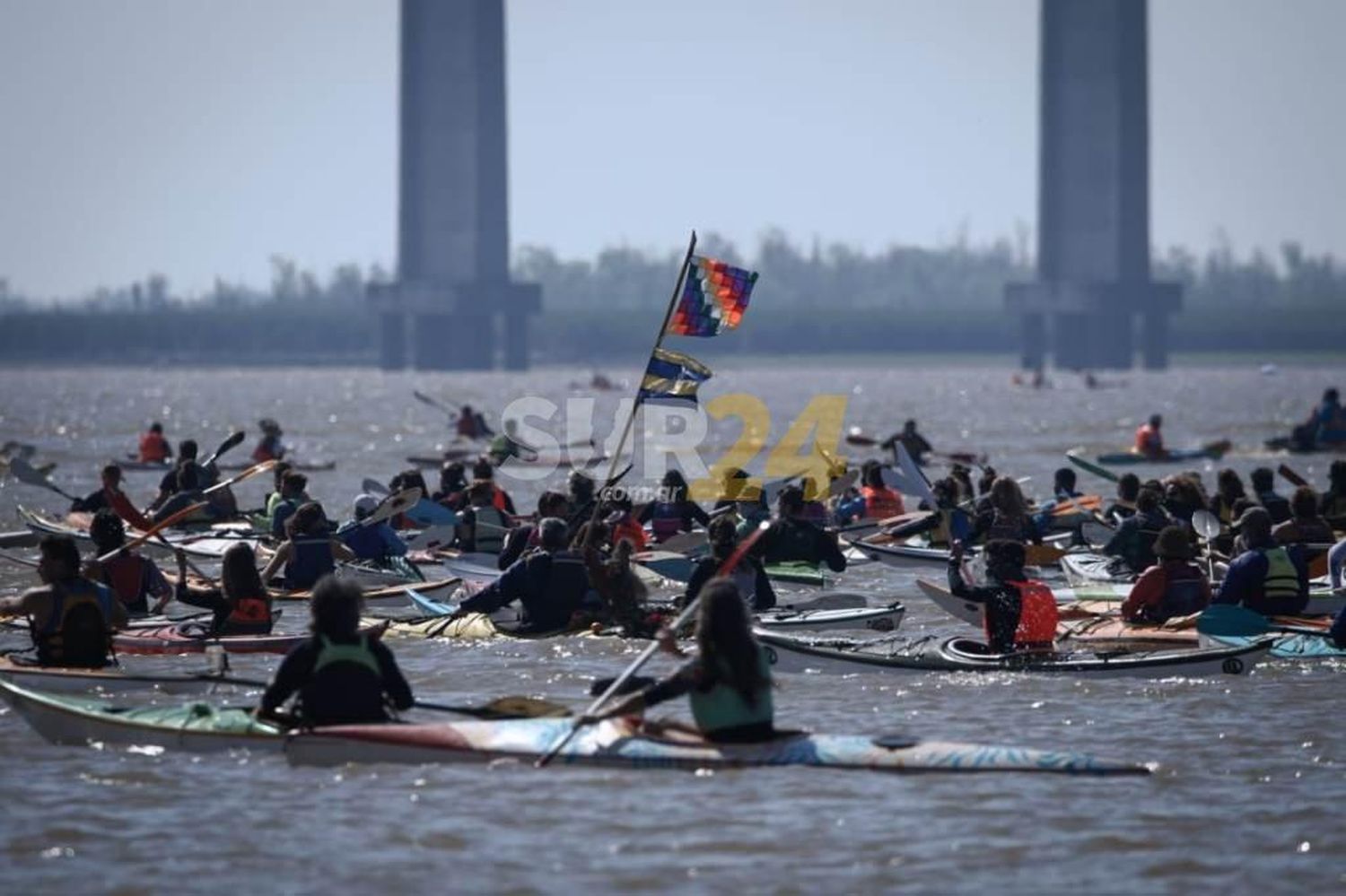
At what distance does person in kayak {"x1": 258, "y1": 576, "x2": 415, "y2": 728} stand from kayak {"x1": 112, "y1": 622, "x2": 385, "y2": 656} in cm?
357

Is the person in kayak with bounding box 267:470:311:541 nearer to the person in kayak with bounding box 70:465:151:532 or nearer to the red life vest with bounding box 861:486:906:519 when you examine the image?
the person in kayak with bounding box 70:465:151:532

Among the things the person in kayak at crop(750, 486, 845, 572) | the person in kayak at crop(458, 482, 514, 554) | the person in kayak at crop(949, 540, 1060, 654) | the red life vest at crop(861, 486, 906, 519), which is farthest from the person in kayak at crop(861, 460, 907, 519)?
the person in kayak at crop(949, 540, 1060, 654)

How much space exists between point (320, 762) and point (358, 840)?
3.94ft

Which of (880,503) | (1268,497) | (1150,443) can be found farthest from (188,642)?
(1150,443)

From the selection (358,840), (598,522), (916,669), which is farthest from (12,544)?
(358,840)

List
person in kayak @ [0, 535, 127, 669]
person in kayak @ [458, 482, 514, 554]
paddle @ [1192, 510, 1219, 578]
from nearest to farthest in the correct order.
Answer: person in kayak @ [0, 535, 127, 669], paddle @ [1192, 510, 1219, 578], person in kayak @ [458, 482, 514, 554]

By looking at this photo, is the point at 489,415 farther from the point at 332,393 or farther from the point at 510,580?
the point at 510,580

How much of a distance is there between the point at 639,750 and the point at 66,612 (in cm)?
412

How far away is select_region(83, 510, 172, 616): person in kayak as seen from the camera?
17.5 meters

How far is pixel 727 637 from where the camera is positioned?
12578 mm

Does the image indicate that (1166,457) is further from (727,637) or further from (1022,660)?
(727,637)

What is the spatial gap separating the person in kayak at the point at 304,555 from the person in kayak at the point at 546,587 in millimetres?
1798

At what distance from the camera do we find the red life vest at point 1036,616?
1703 cm

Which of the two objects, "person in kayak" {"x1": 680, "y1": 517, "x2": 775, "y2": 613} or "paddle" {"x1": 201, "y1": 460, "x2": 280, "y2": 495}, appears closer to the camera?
"person in kayak" {"x1": 680, "y1": 517, "x2": 775, "y2": 613}
